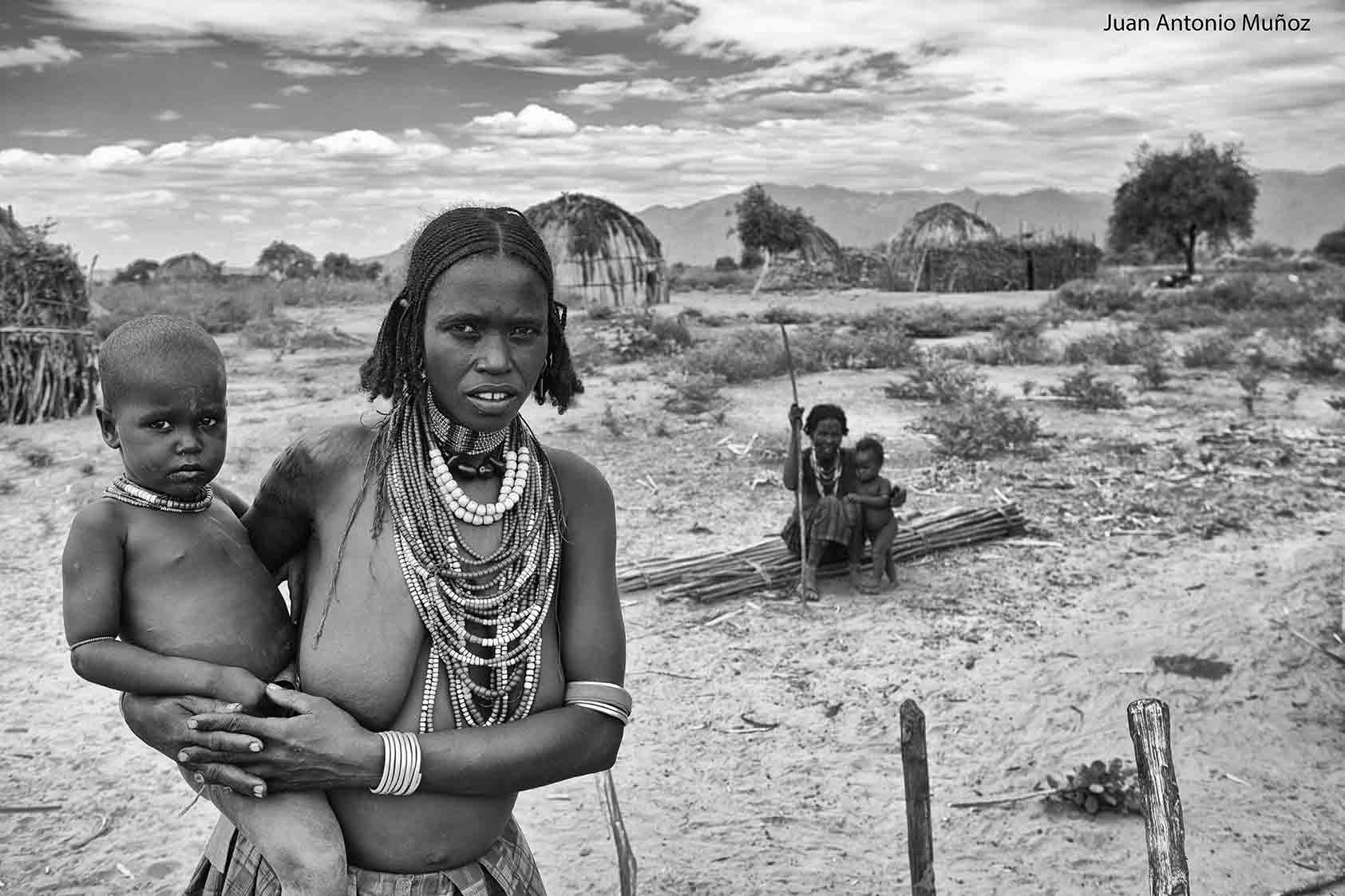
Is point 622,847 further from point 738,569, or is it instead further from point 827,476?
point 827,476

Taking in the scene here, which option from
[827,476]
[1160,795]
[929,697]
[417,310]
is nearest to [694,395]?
[827,476]

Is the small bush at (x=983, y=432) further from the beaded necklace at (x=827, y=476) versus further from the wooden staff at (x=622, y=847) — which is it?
the wooden staff at (x=622, y=847)

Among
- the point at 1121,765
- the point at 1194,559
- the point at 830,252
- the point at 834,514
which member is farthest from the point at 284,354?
the point at 830,252

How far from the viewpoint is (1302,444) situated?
8500 millimetres

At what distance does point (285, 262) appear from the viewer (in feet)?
124

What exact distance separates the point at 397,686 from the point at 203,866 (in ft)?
1.53

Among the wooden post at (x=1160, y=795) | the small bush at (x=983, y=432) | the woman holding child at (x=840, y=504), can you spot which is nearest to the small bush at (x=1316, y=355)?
the small bush at (x=983, y=432)

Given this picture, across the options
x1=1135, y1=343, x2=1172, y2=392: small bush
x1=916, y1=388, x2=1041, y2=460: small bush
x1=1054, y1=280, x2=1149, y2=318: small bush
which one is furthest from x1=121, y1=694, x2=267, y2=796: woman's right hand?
x1=1054, y1=280, x2=1149, y2=318: small bush

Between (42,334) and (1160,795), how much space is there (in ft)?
34.9

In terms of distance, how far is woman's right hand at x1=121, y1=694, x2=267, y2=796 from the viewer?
1466mm

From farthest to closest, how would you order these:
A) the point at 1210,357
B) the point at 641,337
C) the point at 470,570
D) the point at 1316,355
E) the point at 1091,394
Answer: the point at 641,337 < the point at 1210,357 < the point at 1316,355 < the point at 1091,394 < the point at 470,570

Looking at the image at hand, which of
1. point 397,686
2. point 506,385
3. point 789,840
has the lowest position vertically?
Answer: point 789,840

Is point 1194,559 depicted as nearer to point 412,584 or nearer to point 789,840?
point 789,840

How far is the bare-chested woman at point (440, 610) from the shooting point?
1.51 metres
